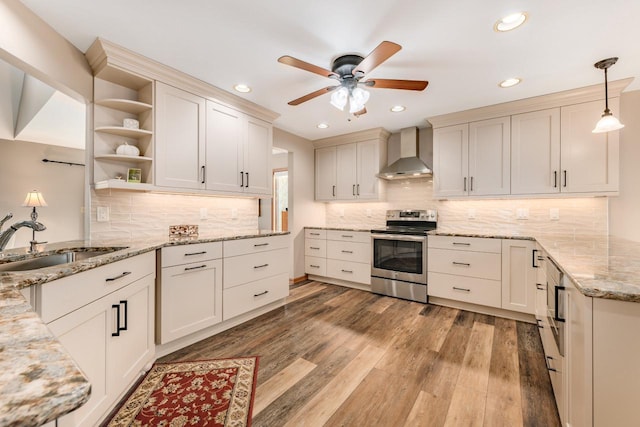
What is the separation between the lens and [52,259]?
1636 millimetres

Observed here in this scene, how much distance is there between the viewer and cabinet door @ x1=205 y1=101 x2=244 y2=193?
274cm

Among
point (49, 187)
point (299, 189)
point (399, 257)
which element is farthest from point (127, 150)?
point (399, 257)

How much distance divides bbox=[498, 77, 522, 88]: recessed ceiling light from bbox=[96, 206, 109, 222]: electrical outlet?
376 centimetres

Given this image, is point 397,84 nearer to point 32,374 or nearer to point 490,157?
point 490,157

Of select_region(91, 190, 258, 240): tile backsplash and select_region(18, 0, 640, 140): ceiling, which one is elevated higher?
select_region(18, 0, 640, 140): ceiling

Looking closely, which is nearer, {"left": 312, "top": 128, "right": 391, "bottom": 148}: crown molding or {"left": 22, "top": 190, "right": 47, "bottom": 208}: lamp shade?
{"left": 22, "top": 190, "right": 47, "bottom": 208}: lamp shade

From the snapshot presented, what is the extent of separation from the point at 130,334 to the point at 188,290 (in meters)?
0.57

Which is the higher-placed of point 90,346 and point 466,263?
point 466,263

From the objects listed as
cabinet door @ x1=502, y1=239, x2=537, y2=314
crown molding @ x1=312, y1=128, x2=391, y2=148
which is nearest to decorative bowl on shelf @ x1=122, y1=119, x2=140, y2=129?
crown molding @ x1=312, y1=128, x2=391, y2=148

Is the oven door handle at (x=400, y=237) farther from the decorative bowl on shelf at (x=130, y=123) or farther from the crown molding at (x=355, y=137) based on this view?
the decorative bowl on shelf at (x=130, y=123)

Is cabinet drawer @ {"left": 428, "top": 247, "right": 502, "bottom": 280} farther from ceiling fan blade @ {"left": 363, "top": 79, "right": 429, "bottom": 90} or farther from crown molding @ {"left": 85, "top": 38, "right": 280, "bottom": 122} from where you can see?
crown molding @ {"left": 85, "top": 38, "right": 280, "bottom": 122}

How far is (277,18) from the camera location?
174 cm

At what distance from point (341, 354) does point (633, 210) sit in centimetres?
325

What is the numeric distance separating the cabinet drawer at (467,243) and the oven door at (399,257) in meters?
0.13
